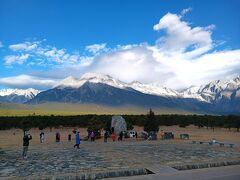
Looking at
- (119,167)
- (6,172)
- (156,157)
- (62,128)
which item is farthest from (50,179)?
(62,128)

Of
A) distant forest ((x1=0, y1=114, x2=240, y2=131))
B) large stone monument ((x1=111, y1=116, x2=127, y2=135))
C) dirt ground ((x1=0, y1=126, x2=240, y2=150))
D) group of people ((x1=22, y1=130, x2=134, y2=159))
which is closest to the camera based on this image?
group of people ((x1=22, y1=130, x2=134, y2=159))

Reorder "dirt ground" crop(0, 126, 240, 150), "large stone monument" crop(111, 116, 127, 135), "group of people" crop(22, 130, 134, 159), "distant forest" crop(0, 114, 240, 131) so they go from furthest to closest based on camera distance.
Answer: "distant forest" crop(0, 114, 240, 131)
"large stone monument" crop(111, 116, 127, 135)
"dirt ground" crop(0, 126, 240, 150)
"group of people" crop(22, 130, 134, 159)

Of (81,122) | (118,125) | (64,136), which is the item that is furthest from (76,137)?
(81,122)

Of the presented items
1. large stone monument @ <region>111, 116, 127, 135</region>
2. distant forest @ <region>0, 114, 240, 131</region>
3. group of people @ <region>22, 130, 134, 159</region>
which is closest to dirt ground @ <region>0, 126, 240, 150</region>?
group of people @ <region>22, 130, 134, 159</region>

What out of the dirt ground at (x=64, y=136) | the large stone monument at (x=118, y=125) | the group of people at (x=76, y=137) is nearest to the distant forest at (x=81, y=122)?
the dirt ground at (x=64, y=136)

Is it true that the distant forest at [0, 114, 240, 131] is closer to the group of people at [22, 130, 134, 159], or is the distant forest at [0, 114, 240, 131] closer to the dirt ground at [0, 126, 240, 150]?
the dirt ground at [0, 126, 240, 150]

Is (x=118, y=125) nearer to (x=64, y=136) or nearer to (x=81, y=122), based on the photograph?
(x=64, y=136)

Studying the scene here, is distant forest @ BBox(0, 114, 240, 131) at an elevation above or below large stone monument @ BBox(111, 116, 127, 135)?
above

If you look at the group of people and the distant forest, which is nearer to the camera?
the group of people

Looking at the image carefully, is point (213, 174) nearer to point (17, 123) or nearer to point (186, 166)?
point (186, 166)

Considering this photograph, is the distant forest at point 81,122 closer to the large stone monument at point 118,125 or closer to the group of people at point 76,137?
the large stone monument at point 118,125

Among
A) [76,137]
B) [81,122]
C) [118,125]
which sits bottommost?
[76,137]

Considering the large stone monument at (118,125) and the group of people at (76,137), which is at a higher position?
the large stone monument at (118,125)

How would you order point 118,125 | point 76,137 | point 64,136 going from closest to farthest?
point 76,137, point 118,125, point 64,136
